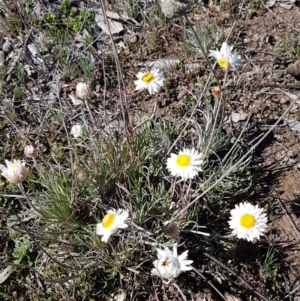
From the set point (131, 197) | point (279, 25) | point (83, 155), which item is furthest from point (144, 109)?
point (279, 25)

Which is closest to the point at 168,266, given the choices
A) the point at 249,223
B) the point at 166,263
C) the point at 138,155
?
the point at 166,263

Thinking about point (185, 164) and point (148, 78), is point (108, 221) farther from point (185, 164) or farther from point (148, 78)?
point (148, 78)

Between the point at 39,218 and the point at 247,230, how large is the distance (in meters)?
0.98

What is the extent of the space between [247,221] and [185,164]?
0.33 meters

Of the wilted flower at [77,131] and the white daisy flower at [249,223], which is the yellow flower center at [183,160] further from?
the wilted flower at [77,131]

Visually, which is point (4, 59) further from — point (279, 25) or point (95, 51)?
point (279, 25)

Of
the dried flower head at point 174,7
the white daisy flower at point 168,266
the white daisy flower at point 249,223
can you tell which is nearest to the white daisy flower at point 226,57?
the dried flower head at point 174,7

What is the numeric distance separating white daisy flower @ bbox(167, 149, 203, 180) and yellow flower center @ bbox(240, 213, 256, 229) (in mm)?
270

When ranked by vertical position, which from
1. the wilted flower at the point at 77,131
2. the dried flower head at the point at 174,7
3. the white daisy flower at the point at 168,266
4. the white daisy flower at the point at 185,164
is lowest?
the white daisy flower at the point at 168,266

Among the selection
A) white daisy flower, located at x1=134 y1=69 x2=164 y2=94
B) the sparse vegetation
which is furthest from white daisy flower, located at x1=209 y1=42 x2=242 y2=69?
white daisy flower, located at x1=134 y1=69 x2=164 y2=94

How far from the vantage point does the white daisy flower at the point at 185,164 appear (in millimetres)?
2079

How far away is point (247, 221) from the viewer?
6.82ft

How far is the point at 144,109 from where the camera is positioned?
2986 millimetres

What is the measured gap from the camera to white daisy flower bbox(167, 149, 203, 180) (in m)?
2.08
